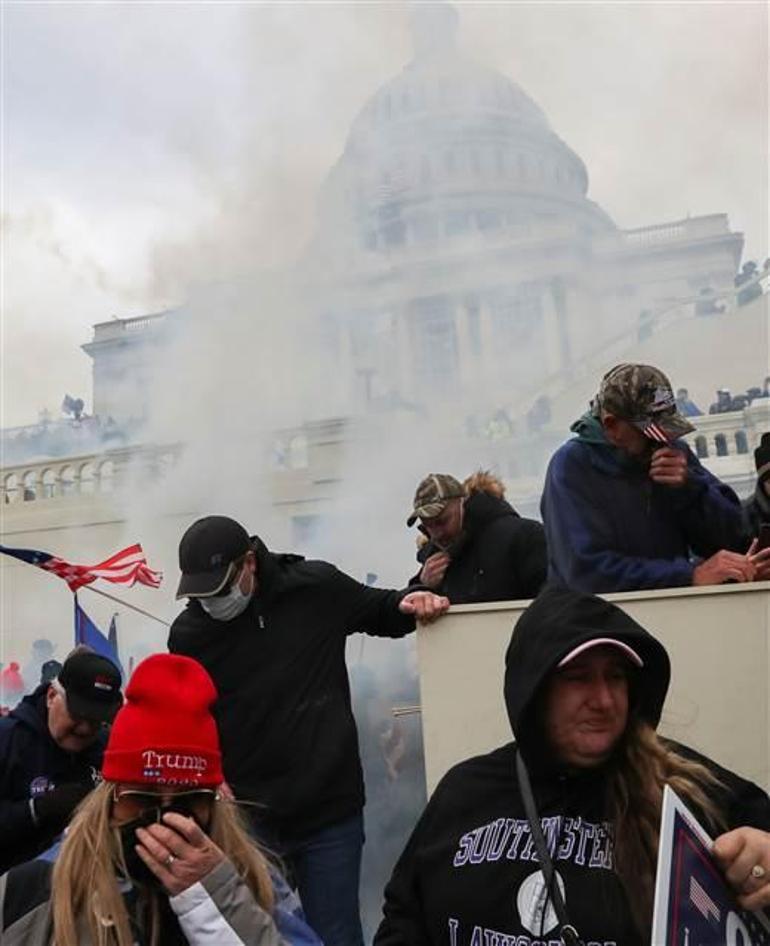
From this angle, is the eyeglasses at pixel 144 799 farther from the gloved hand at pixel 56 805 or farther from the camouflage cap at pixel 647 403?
the camouflage cap at pixel 647 403

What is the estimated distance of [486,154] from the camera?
30.9 m

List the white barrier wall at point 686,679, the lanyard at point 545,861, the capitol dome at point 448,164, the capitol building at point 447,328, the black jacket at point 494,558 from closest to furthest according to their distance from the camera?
the lanyard at point 545,861 < the white barrier wall at point 686,679 < the black jacket at point 494,558 < the capitol building at point 447,328 < the capitol dome at point 448,164

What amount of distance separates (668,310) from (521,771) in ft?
55.6

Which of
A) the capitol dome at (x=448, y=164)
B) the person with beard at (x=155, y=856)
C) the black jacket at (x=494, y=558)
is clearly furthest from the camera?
the capitol dome at (x=448, y=164)

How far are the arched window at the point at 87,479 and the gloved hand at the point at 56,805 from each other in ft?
34.8

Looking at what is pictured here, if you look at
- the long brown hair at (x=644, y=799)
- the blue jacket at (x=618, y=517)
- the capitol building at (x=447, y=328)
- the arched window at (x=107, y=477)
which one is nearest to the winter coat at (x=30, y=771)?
the blue jacket at (x=618, y=517)

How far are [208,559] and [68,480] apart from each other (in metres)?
11.0

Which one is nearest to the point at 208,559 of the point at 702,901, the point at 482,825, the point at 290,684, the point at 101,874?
the point at 290,684

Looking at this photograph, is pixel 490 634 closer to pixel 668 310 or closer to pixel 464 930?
pixel 464 930

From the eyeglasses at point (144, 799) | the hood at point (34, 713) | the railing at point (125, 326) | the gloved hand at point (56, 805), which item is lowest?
the gloved hand at point (56, 805)

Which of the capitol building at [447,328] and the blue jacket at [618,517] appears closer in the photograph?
the blue jacket at [618,517]

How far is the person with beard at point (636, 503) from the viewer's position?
6.94ft

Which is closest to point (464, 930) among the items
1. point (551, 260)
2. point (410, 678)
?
point (410, 678)

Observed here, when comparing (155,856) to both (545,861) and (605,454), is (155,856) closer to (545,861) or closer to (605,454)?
(545,861)
